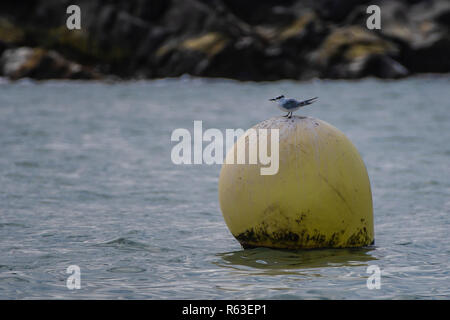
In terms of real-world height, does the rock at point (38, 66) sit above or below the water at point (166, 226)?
above

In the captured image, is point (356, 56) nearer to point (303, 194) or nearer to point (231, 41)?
point (231, 41)

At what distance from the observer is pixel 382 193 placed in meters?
11.6

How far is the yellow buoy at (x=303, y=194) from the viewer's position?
285 inches

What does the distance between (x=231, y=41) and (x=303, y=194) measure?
5354cm

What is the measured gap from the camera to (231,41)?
5997 cm

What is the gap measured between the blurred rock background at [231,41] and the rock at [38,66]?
71 millimetres

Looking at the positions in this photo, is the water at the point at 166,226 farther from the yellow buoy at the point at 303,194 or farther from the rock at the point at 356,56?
the rock at the point at 356,56

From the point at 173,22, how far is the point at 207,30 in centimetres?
407

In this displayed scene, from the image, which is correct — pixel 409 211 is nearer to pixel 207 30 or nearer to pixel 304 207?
pixel 304 207

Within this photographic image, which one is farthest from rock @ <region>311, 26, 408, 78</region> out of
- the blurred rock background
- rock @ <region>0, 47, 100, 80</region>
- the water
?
the water

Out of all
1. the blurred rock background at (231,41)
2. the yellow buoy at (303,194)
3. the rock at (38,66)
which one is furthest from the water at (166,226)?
the blurred rock background at (231,41)

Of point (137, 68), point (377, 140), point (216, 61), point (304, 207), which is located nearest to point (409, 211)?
point (304, 207)

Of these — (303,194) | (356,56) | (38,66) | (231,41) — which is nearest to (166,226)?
(303,194)

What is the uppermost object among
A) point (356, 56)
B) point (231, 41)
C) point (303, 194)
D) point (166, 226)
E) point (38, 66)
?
point (231, 41)
